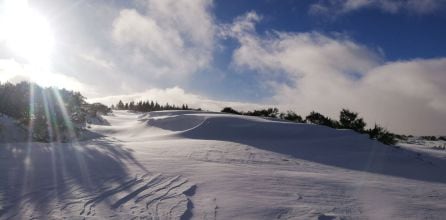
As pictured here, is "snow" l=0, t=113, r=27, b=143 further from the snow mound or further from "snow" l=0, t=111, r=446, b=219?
the snow mound

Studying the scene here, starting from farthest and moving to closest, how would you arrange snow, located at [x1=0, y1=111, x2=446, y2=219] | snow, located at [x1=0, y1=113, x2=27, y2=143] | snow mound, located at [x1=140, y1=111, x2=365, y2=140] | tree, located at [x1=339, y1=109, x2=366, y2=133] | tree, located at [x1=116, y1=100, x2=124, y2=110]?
tree, located at [x1=116, y1=100, x2=124, y2=110]
tree, located at [x1=339, y1=109, x2=366, y2=133]
snow mound, located at [x1=140, y1=111, x2=365, y2=140]
snow, located at [x1=0, y1=113, x2=27, y2=143]
snow, located at [x1=0, y1=111, x2=446, y2=219]

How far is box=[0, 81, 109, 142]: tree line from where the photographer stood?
36.5ft

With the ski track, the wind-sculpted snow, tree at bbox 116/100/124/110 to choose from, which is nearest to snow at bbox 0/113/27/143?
the wind-sculpted snow

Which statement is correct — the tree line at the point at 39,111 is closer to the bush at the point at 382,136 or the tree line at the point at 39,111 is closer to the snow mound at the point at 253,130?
the snow mound at the point at 253,130

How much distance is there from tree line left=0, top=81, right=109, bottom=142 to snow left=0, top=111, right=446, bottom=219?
3.43 meters

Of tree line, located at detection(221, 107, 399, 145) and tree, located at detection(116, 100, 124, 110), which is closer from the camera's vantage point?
tree line, located at detection(221, 107, 399, 145)

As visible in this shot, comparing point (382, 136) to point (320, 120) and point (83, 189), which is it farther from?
point (83, 189)

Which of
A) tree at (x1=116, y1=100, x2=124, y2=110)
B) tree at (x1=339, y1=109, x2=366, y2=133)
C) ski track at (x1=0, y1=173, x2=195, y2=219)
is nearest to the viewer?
ski track at (x1=0, y1=173, x2=195, y2=219)

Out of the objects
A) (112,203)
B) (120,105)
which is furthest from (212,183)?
(120,105)

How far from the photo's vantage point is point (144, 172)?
5824 mm

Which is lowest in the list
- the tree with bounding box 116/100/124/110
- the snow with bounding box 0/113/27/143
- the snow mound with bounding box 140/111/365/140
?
the snow with bounding box 0/113/27/143

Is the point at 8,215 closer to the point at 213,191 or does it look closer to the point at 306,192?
the point at 213,191

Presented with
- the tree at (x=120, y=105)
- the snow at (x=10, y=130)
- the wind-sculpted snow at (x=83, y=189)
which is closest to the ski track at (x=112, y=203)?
the wind-sculpted snow at (x=83, y=189)

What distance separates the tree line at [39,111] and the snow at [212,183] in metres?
3.43
